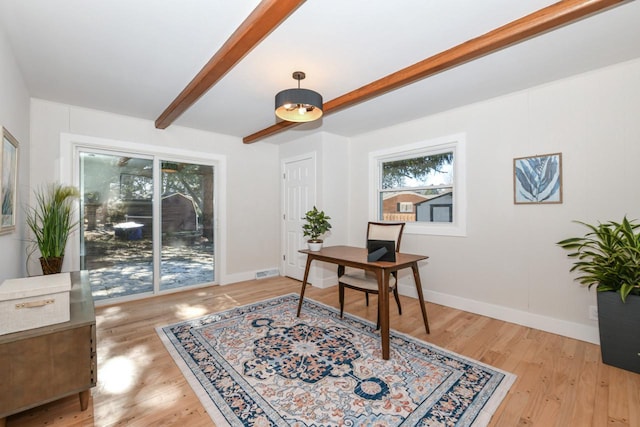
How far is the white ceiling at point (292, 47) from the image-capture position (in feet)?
5.47

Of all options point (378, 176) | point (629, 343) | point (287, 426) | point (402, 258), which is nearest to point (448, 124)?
point (378, 176)

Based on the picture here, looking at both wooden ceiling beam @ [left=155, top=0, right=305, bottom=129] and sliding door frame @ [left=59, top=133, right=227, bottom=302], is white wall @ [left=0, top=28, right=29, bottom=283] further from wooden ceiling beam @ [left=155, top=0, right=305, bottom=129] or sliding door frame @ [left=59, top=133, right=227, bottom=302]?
wooden ceiling beam @ [left=155, top=0, right=305, bottom=129]

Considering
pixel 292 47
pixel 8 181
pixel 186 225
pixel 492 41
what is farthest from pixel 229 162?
pixel 492 41

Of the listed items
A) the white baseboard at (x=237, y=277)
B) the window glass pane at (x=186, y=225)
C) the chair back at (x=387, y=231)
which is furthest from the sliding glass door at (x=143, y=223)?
the chair back at (x=387, y=231)

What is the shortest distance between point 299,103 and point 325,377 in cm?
198

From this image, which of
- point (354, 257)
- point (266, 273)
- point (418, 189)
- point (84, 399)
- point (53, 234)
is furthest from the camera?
point (266, 273)

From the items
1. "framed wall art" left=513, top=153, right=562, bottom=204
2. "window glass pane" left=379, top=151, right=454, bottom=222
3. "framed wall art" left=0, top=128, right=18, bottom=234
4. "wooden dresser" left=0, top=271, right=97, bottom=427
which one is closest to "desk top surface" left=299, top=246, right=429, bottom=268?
"window glass pane" left=379, top=151, right=454, bottom=222

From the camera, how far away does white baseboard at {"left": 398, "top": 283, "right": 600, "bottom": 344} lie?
2424 mm

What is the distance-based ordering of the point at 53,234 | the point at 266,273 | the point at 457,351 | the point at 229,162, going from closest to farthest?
the point at 457,351 < the point at 53,234 < the point at 229,162 < the point at 266,273

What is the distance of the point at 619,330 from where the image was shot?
1.98 m

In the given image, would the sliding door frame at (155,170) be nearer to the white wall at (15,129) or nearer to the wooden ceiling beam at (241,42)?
the white wall at (15,129)

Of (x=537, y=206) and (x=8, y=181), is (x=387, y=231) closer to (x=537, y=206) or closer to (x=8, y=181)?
(x=537, y=206)

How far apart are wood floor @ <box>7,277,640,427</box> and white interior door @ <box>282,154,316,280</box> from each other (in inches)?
63.2

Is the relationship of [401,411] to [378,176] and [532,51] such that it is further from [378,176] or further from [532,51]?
[378,176]
